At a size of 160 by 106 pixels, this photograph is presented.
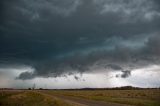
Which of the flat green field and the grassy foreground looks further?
the flat green field

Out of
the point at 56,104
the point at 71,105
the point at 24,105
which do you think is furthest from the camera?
the point at 24,105

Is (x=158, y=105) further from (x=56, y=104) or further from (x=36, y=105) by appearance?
(x=36, y=105)

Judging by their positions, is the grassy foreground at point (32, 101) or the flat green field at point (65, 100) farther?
the flat green field at point (65, 100)

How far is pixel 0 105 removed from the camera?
50688 millimetres

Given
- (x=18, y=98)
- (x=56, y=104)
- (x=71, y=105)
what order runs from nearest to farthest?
(x=71, y=105) → (x=56, y=104) → (x=18, y=98)

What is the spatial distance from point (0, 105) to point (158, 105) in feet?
88.2

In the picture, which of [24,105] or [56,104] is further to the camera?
[24,105]

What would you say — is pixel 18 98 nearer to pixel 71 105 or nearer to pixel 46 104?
pixel 46 104

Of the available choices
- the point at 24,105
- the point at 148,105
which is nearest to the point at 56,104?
the point at 24,105

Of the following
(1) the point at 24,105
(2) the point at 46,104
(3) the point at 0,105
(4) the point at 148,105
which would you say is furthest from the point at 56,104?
(4) the point at 148,105

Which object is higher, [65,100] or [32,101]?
[65,100]

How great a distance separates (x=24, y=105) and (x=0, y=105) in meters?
4.37

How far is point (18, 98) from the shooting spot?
61.9 meters

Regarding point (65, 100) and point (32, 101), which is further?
point (65, 100)
